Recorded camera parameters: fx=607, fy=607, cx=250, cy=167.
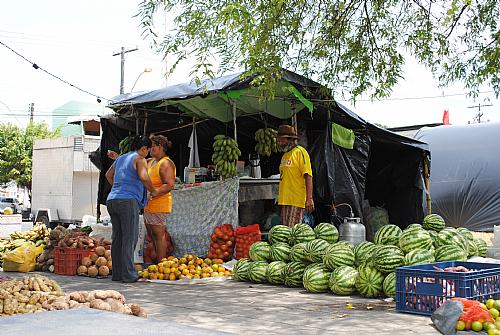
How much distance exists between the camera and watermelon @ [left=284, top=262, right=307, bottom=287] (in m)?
7.63

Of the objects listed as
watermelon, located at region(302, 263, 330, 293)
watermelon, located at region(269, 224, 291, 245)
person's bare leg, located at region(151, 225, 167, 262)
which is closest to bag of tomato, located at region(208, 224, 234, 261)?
person's bare leg, located at region(151, 225, 167, 262)

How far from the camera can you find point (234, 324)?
539 cm

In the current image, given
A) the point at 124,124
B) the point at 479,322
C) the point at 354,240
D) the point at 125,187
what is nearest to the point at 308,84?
the point at 354,240

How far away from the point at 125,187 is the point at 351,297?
345 cm

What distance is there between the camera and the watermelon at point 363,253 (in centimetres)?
704

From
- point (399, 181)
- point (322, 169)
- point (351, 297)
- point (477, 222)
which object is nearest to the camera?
point (351, 297)

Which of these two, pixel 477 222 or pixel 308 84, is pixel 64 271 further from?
pixel 477 222

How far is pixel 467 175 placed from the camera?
17406mm

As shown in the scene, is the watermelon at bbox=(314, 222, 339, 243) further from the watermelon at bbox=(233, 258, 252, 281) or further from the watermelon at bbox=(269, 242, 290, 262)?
the watermelon at bbox=(233, 258, 252, 281)

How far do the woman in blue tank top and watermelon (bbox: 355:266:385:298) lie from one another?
10.5 feet

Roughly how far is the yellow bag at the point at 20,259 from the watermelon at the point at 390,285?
581 centimetres

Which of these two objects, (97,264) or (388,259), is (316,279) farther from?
(97,264)

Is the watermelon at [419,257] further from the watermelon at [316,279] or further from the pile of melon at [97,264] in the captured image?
the pile of melon at [97,264]

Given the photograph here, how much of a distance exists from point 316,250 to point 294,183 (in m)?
1.80
